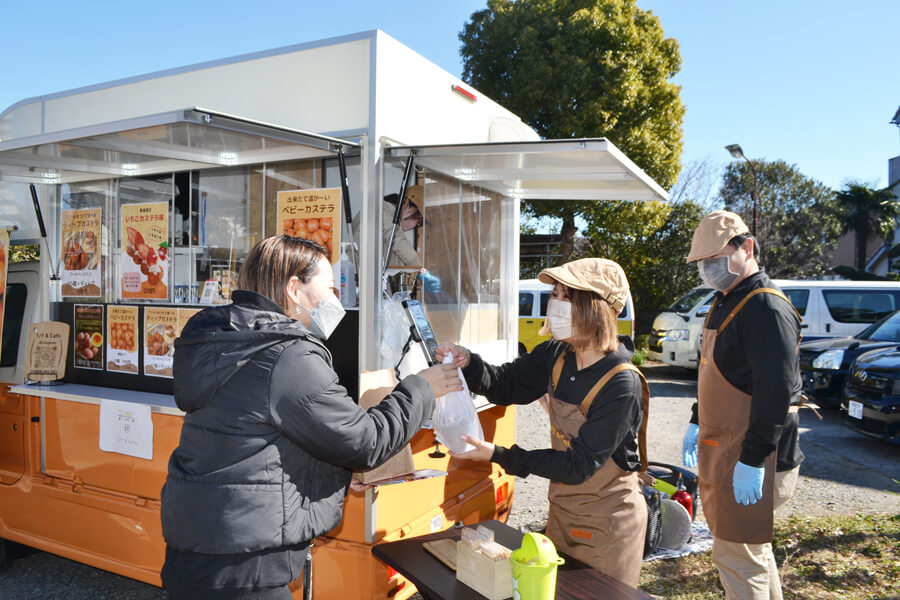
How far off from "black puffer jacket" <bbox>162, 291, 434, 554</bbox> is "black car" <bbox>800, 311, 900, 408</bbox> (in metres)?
8.60

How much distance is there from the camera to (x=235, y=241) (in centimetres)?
353

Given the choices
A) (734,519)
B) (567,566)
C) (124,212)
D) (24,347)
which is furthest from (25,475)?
(734,519)

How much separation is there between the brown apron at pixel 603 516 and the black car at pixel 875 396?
5715mm

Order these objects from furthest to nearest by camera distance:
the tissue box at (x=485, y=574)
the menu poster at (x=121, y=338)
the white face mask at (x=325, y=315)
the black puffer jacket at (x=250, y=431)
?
the menu poster at (x=121, y=338), the white face mask at (x=325, y=315), the tissue box at (x=485, y=574), the black puffer jacket at (x=250, y=431)

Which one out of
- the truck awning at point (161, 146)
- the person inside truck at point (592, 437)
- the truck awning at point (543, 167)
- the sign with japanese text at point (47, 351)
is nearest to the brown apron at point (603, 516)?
the person inside truck at point (592, 437)

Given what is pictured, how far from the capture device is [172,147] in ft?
10.4

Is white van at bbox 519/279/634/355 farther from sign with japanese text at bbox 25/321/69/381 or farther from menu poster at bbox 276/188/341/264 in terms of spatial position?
menu poster at bbox 276/188/341/264

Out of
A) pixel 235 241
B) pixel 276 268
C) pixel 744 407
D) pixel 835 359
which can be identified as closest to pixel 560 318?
pixel 744 407

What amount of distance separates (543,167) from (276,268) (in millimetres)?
2026

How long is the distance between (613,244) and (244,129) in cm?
1490

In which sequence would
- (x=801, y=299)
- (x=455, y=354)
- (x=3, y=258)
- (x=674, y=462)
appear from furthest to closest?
1. (x=801, y=299)
2. (x=674, y=462)
3. (x=3, y=258)
4. (x=455, y=354)

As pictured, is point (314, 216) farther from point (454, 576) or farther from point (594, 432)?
point (454, 576)

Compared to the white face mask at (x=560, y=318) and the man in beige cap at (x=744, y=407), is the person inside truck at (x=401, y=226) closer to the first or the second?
the white face mask at (x=560, y=318)

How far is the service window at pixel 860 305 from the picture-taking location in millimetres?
10695
